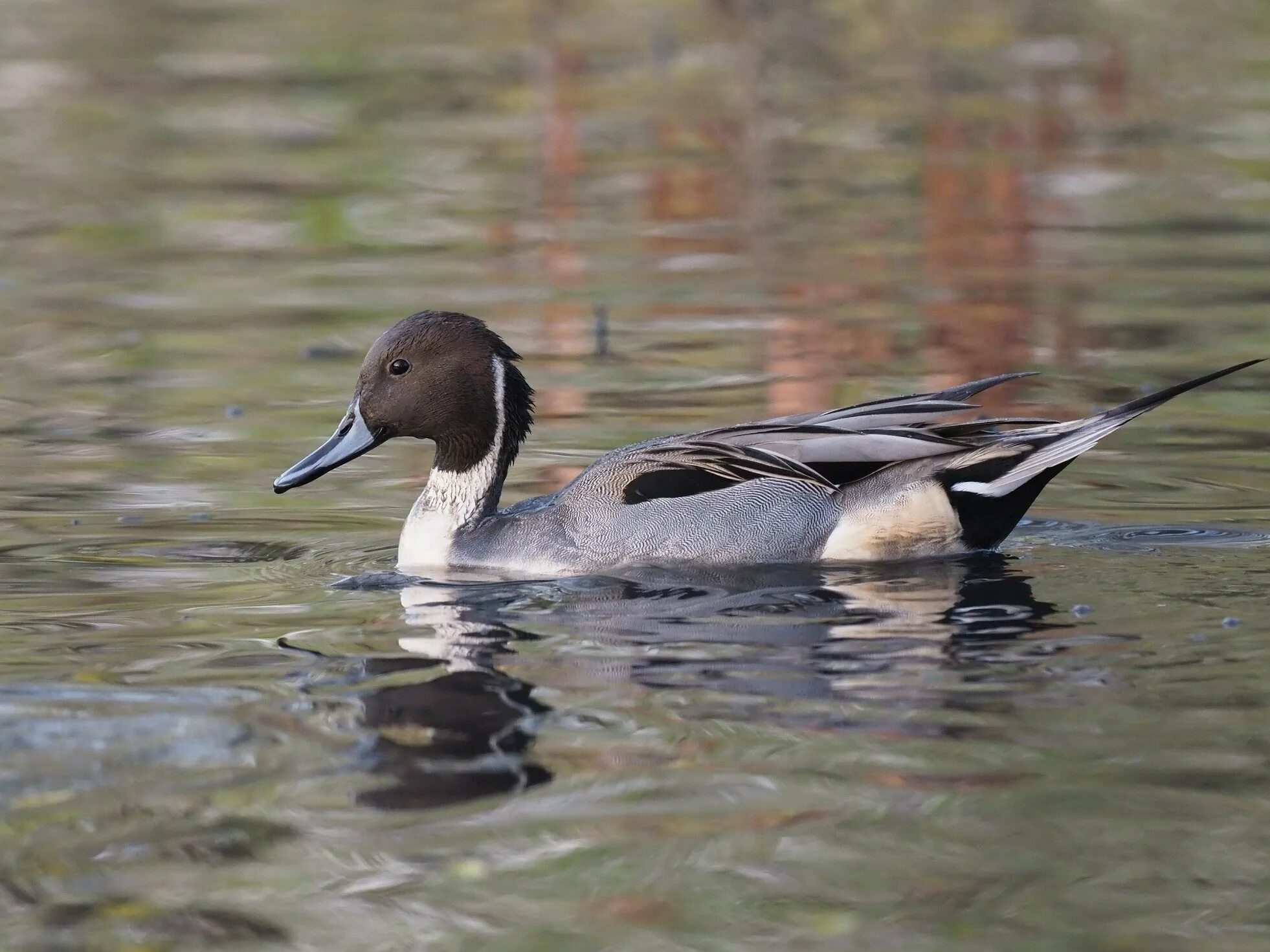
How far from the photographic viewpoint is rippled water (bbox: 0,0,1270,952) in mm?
4133

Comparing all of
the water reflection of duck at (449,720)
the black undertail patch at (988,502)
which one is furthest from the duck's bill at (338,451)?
the black undertail patch at (988,502)

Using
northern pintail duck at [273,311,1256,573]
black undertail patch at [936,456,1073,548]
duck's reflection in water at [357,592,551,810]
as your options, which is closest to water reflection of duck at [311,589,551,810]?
duck's reflection in water at [357,592,551,810]

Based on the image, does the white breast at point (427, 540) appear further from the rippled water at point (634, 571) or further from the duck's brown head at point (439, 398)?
the duck's brown head at point (439, 398)

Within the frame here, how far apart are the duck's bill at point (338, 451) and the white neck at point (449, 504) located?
25 cm

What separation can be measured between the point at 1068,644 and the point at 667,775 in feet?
4.56

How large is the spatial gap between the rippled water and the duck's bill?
26cm

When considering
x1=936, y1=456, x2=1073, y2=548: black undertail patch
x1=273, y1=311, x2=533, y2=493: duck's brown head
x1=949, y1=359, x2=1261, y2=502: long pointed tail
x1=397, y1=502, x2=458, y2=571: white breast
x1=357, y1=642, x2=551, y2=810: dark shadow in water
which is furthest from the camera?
x1=273, y1=311, x2=533, y2=493: duck's brown head

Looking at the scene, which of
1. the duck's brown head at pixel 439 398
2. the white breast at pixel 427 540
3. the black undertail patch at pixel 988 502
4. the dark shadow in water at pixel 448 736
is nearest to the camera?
the dark shadow in water at pixel 448 736

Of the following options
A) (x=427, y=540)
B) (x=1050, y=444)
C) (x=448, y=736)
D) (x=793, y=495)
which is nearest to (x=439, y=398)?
(x=427, y=540)

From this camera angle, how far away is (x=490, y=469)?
7.10m

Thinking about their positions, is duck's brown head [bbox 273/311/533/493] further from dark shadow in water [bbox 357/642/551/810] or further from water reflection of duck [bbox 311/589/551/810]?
dark shadow in water [bbox 357/642/551/810]

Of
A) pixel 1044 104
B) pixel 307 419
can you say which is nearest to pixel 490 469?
pixel 307 419

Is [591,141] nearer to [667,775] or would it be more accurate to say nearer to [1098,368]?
[1098,368]

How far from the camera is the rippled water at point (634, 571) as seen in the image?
4133 mm
